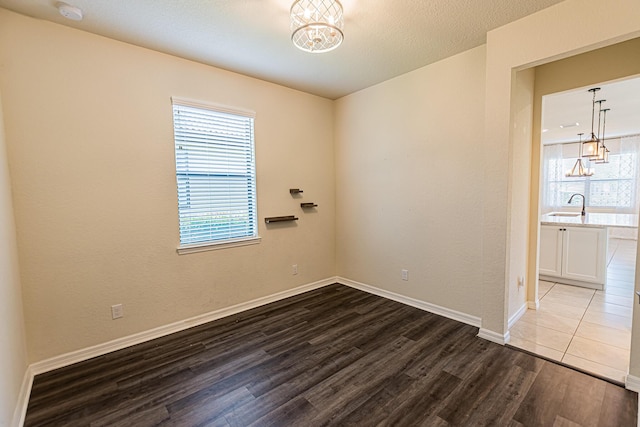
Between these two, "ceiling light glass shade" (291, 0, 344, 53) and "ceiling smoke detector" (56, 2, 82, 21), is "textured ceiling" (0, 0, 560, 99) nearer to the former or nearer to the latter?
"ceiling smoke detector" (56, 2, 82, 21)

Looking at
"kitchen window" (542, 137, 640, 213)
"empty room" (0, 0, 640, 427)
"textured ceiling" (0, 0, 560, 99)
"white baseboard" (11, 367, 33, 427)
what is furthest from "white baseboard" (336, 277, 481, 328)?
"kitchen window" (542, 137, 640, 213)

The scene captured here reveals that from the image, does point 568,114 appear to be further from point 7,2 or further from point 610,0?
point 7,2

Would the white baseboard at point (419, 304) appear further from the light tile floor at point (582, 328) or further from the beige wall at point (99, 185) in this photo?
the beige wall at point (99, 185)

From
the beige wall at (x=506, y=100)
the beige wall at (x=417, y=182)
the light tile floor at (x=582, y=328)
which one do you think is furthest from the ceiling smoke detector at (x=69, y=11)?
the light tile floor at (x=582, y=328)

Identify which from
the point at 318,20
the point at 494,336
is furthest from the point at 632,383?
the point at 318,20

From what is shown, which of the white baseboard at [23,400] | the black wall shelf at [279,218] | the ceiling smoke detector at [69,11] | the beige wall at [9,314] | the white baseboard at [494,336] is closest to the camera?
the beige wall at [9,314]

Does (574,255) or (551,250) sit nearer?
(574,255)

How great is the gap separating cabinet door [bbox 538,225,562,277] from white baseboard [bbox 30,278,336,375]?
3.64m

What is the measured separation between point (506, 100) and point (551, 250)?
284 centimetres

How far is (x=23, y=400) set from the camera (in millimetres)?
1892

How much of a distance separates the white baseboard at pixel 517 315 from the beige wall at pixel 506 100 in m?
0.37

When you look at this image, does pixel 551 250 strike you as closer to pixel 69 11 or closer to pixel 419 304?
pixel 419 304

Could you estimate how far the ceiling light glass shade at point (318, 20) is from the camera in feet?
6.24

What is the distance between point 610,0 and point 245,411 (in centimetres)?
362
